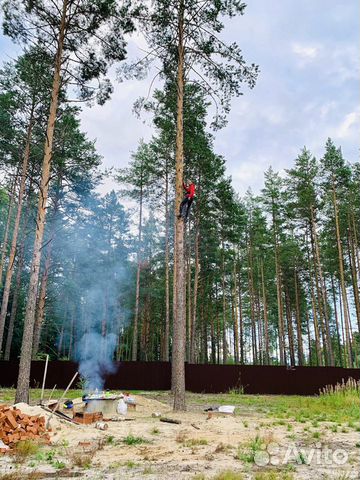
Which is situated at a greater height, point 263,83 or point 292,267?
point 263,83

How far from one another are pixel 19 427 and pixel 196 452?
322cm

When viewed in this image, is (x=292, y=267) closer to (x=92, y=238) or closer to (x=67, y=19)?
(x=92, y=238)

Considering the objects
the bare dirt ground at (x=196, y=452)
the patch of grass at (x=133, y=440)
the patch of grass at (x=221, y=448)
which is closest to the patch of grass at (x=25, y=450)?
the bare dirt ground at (x=196, y=452)

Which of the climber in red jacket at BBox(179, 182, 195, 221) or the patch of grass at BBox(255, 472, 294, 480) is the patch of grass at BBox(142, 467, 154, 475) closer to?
the patch of grass at BBox(255, 472, 294, 480)

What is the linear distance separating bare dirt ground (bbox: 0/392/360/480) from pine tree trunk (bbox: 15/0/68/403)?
2142 millimetres

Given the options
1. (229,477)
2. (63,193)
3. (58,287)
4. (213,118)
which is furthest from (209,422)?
(58,287)

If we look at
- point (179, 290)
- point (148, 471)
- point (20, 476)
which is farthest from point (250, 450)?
point (179, 290)

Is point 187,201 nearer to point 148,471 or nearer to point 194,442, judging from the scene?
point 194,442

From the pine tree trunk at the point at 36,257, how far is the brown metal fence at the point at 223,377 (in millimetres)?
7858

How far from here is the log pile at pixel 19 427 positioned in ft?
19.5

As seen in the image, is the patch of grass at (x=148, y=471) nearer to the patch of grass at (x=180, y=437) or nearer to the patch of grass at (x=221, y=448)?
the patch of grass at (x=221, y=448)

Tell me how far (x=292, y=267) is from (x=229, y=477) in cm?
2706

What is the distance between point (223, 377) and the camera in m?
17.0

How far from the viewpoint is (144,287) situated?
2936 centimetres
